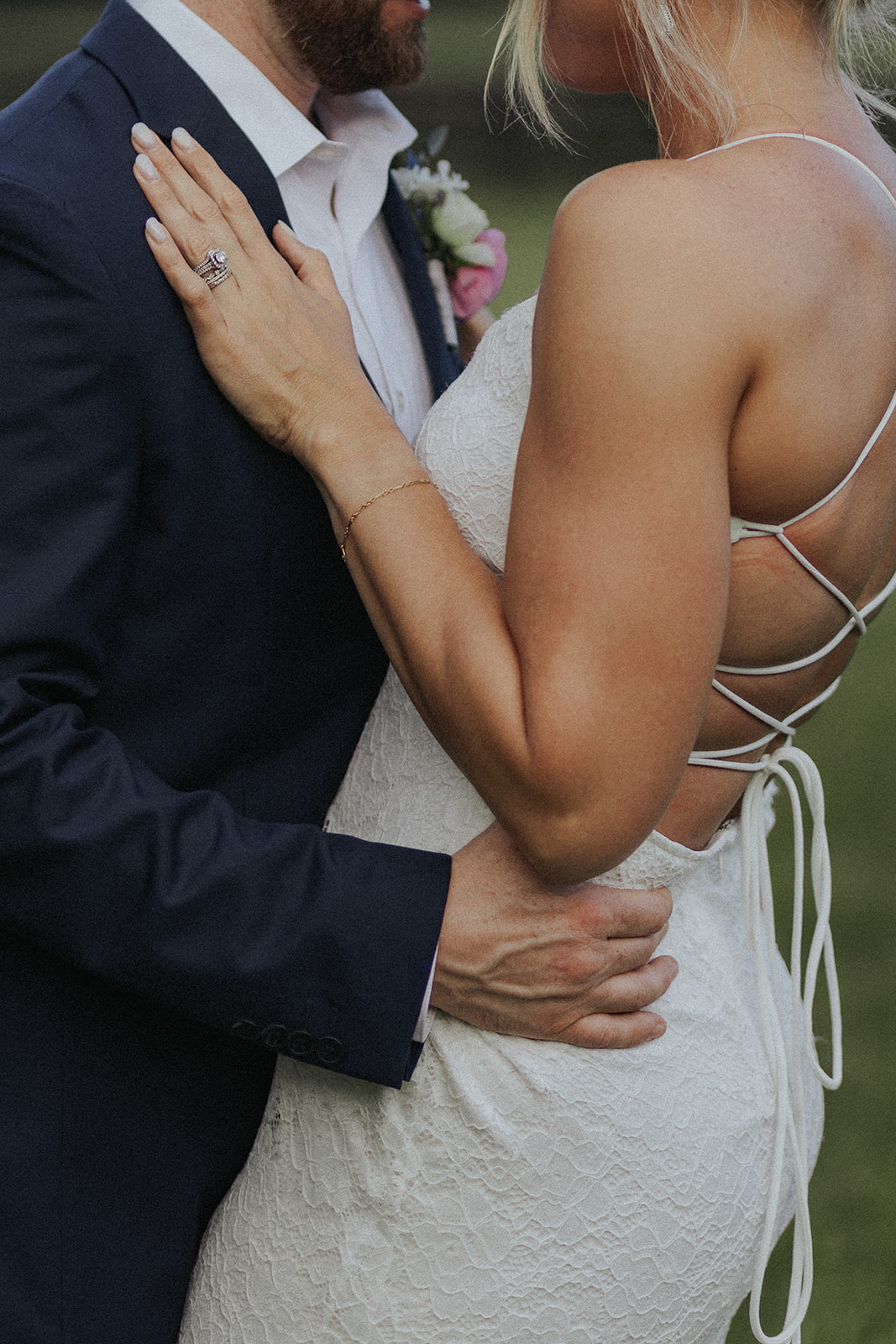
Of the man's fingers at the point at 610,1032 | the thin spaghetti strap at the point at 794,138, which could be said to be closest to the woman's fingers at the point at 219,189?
the thin spaghetti strap at the point at 794,138

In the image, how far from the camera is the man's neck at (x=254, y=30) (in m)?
1.78

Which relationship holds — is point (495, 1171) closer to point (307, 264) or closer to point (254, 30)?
point (307, 264)

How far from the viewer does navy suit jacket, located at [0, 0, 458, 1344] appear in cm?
133

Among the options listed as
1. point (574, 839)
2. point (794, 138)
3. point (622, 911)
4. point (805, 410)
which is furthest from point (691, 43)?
point (622, 911)

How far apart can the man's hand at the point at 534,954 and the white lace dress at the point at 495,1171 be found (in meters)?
0.04

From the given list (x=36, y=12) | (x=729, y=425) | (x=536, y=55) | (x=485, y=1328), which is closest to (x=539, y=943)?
(x=485, y=1328)

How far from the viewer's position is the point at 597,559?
1191mm

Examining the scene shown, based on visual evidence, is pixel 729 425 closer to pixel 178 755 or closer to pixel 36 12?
pixel 178 755

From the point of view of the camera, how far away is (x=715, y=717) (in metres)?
1.46

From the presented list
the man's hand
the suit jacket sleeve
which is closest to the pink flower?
the suit jacket sleeve

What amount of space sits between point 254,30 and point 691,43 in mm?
738

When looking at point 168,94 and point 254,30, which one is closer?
point 168,94

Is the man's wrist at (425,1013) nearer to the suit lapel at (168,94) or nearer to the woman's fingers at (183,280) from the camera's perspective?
the woman's fingers at (183,280)

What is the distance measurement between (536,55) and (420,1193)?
125 cm
